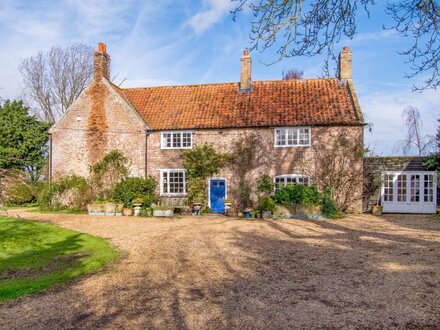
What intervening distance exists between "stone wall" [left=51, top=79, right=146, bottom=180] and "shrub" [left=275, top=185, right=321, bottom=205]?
9041 mm

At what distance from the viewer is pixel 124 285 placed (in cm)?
760

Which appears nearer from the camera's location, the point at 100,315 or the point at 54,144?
the point at 100,315

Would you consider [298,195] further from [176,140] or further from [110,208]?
[110,208]

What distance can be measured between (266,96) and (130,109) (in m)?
8.87

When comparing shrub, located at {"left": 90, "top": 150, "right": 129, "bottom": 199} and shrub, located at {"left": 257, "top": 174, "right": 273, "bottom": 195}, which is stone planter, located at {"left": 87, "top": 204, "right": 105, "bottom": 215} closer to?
shrub, located at {"left": 90, "top": 150, "right": 129, "bottom": 199}

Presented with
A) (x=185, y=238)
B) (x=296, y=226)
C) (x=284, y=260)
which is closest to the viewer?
(x=284, y=260)

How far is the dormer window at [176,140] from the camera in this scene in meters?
23.2

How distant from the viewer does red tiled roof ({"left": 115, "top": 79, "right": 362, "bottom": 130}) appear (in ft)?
72.1

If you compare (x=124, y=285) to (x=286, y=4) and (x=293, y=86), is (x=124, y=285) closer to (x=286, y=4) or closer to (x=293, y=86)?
(x=286, y=4)

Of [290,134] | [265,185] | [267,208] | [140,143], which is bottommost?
[267,208]

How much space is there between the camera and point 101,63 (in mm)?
24594

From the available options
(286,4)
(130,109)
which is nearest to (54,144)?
(130,109)

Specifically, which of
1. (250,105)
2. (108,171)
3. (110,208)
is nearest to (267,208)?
(250,105)

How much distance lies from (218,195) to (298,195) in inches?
208
